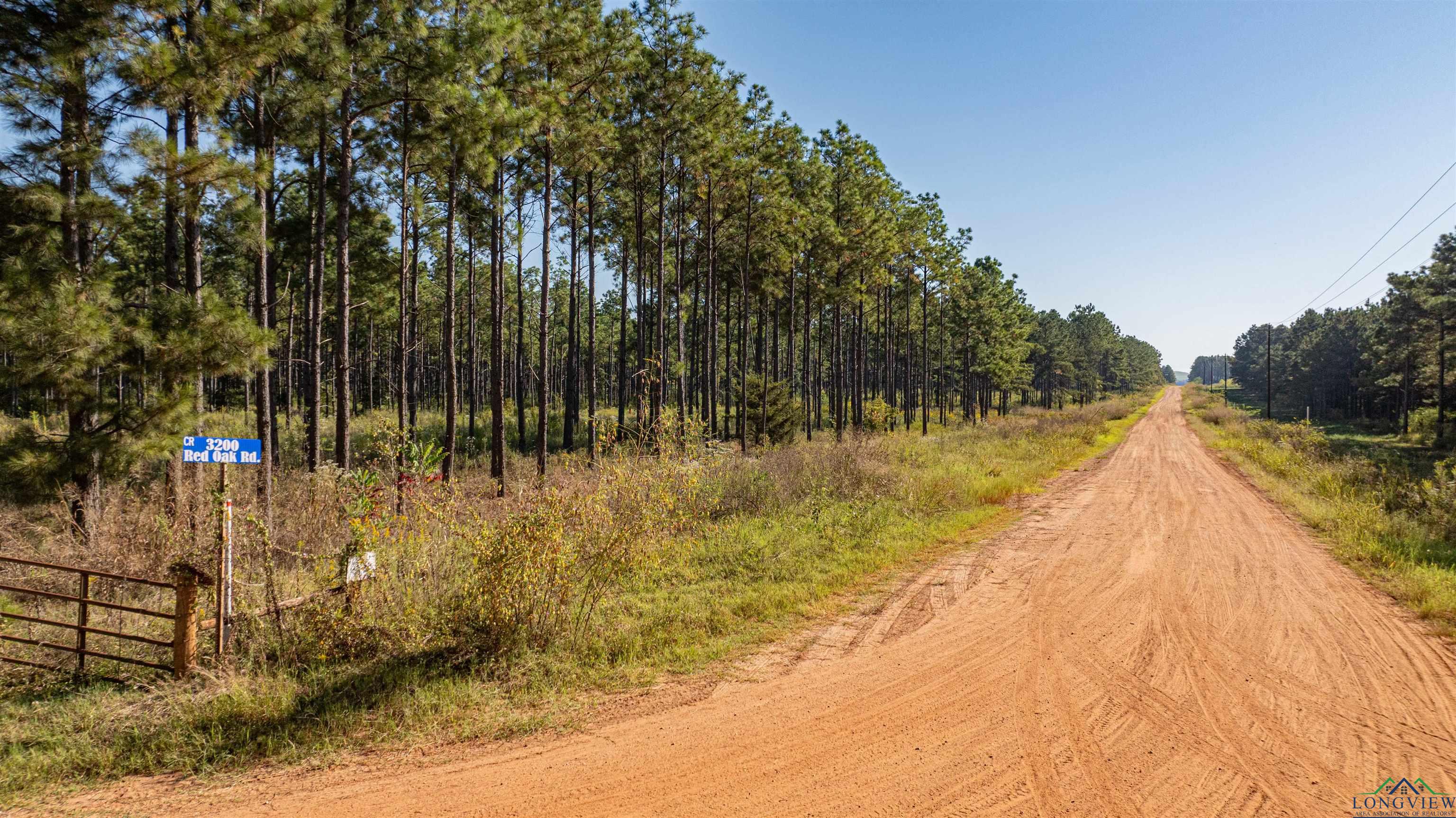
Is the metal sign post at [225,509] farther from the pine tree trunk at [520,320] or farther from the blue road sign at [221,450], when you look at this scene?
the pine tree trunk at [520,320]

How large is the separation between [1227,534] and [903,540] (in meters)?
7.09

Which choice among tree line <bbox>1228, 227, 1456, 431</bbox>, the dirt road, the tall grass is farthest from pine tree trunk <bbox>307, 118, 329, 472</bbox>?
tree line <bbox>1228, 227, 1456, 431</bbox>

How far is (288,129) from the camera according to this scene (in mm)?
11750

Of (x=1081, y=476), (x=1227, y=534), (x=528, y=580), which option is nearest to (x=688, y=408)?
(x=1081, y=476)

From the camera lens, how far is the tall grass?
8203 mm

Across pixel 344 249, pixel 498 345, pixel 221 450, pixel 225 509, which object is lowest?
pixel 225 509

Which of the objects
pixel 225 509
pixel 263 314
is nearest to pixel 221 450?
pixel 225 509

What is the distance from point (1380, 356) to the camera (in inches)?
1962

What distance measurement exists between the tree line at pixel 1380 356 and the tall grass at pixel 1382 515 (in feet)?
63.7

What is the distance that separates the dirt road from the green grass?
0.52 meters

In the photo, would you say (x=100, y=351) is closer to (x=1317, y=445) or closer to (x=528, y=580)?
(x=528, y=580)

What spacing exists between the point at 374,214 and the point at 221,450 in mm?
14958

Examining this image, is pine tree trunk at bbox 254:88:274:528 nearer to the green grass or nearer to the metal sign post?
the metal sign post

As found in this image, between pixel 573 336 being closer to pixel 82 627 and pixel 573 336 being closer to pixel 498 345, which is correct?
pixel 498 345
